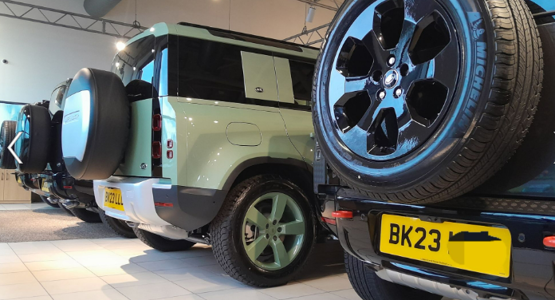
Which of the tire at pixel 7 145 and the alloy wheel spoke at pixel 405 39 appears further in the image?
the tire at pixel 7 145

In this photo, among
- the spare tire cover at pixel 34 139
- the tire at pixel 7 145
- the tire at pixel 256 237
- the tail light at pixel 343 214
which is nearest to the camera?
the tail light at pixel 343 214

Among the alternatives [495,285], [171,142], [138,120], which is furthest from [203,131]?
[495,285]

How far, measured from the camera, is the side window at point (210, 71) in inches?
119

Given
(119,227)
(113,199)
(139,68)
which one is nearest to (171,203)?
(113,199)

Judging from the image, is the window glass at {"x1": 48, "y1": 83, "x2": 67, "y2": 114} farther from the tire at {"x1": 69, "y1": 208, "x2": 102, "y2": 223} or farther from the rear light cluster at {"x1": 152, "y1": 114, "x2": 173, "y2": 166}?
the rear light cluster at {"x1": 152, "y1": 114, "x2": 173, "y2": 166}

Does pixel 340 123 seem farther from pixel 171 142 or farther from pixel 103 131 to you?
pixel 103 131

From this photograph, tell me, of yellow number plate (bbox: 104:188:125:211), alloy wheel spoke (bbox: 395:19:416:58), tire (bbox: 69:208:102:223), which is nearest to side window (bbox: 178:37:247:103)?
yellow number plate (bbox: 104:188:125:211)

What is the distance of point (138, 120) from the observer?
3.10 m

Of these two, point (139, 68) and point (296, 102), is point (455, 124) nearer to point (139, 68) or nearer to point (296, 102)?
point (296, 102)

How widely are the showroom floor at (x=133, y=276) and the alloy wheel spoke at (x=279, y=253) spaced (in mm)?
170

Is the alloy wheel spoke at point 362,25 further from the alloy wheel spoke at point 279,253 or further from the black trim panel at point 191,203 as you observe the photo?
the alloy wheel spoke at point 279,253

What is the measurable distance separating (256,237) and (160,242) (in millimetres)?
1459

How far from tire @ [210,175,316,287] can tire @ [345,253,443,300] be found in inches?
37.9

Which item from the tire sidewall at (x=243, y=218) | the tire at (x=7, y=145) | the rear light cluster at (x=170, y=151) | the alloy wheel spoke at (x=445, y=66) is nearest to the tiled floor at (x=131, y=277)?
the tire sidewall at (x=243, y=218)
